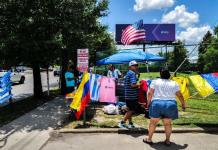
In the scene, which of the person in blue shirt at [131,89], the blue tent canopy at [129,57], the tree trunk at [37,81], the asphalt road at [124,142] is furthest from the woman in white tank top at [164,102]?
the tree trunk at [37,81]

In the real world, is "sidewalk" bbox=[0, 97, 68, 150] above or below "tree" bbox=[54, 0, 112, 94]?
below

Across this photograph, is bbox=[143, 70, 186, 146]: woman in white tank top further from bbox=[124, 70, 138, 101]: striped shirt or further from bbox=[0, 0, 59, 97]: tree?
bbox=[0, 0, 59, 97]: tree

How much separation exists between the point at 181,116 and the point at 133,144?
4.01 metres

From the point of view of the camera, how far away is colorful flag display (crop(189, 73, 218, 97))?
11.6 m

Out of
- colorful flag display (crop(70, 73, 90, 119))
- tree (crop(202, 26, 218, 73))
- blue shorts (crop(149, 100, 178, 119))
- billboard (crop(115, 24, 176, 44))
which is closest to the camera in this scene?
blue shorts (crop(149, 100, 178, 119))

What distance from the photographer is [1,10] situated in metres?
15.5

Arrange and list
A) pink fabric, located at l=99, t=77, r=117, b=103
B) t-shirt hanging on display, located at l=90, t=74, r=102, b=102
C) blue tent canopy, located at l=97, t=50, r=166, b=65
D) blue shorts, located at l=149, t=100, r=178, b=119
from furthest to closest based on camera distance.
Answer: blue tent canopy, located at l=97, t=50, r=166, b=65, pink fabric, located at l=99, t=77, r=117, b=103, t-shirt hanging on display, located at l=90, t=74, r=102, b=102, blue shorts, located at l=149, t=100, r=178, b=119

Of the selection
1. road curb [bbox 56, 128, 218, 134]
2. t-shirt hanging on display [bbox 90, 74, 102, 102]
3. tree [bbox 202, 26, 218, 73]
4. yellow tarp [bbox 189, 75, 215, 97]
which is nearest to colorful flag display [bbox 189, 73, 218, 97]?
yellow tarp [bbox 189, 75, 215, 97]

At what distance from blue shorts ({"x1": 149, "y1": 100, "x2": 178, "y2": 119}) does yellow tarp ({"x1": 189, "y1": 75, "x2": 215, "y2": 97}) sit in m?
3.38

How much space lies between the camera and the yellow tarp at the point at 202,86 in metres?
11.6

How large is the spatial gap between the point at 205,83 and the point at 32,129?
5184 mm

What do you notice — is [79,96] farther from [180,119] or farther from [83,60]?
[180,119]

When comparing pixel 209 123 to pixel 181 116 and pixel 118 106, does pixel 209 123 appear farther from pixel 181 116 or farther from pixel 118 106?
pixel 118 106

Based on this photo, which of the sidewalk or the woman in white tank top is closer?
the woman in white tank top
